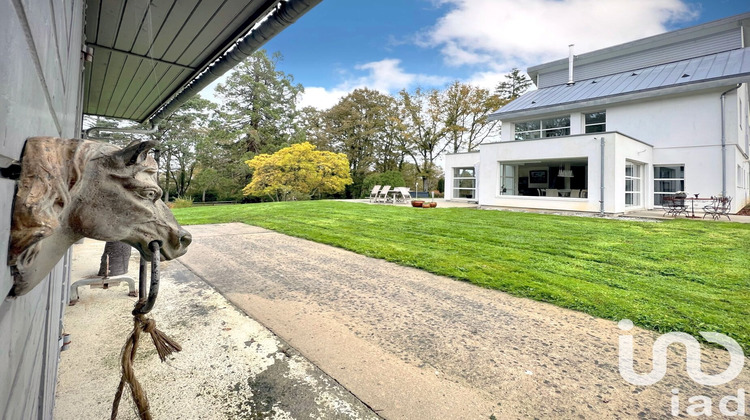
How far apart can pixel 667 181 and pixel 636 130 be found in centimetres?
247

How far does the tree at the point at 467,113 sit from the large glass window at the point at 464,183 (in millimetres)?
7725

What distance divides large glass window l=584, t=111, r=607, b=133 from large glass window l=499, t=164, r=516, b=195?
3892 millimetres

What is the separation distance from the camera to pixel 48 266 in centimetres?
60

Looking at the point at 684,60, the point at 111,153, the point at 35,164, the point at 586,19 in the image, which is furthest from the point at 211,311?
the point at 586,19

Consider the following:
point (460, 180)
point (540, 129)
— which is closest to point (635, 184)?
point (540, 129)

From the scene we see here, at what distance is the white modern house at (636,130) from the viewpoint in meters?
12.2

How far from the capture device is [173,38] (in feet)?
8.48

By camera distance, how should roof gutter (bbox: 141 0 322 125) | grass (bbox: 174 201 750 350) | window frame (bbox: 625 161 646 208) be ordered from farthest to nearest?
window frame (bbox: 625 161 646 208)
grass (bbox: 174 201 750 350)
roof gutter (bbox: 141 0 322 125)

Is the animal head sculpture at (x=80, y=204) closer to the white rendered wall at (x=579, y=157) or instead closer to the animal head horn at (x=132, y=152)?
the animal head horn at (x=132, y=152)

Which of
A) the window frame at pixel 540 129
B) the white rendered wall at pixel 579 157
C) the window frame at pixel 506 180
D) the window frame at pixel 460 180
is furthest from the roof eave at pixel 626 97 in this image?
the window frame at pixel 460 180

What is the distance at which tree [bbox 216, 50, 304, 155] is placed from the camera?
24844mm

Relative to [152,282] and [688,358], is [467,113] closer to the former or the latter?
[688,358]

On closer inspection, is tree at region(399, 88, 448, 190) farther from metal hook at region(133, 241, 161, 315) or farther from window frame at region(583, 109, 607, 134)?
metal hook at region(133, 241, 161, 315)

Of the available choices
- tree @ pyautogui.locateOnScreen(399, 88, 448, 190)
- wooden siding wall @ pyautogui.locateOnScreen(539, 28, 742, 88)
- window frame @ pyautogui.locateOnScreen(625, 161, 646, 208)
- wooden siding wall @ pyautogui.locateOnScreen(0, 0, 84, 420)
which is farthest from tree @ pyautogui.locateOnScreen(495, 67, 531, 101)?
wooden siding wall @ pyautogui.locateOnScreen(0, 0, 84, 420)
